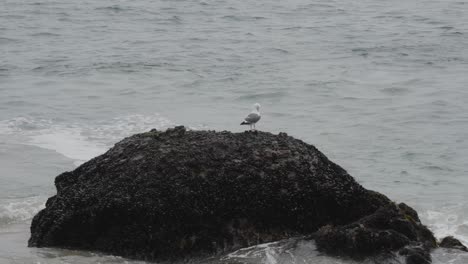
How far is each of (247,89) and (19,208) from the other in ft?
29.6

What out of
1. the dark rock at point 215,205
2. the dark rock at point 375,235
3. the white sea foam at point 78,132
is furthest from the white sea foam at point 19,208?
the dark rock at point 375,235

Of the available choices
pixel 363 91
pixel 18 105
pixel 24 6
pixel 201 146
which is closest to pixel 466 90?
pixel 363 91

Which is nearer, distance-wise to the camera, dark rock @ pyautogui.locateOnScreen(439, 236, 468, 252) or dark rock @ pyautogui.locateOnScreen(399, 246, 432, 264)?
dark rock @ pyautogui.locateOnScreen(399, 246, 432, 264)

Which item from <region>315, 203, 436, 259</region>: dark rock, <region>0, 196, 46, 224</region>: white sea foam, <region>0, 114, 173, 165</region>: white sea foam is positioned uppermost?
<region>0, 114, 173, 165</region>: white sea foam

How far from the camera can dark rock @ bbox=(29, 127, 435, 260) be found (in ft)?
23.8

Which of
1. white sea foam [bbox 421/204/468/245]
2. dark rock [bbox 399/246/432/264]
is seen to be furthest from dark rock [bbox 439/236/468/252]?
white sea foam [bbox 421/204/468/245]

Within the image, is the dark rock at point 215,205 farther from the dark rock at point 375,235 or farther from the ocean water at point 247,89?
the ocean water at point 247,89

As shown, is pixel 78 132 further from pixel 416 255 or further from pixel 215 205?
pixel 416 255

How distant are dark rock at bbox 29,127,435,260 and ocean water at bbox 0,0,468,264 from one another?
8.3 inches

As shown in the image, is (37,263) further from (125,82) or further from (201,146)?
(125,82)

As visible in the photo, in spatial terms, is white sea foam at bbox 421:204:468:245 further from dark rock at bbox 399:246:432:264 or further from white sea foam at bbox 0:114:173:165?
white sea foam at bbox 0:114:173:165

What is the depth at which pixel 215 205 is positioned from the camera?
24.2ft

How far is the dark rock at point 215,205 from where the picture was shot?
7.24 meters

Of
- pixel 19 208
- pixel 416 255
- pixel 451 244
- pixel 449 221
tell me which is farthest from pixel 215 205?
pixel 449 221
